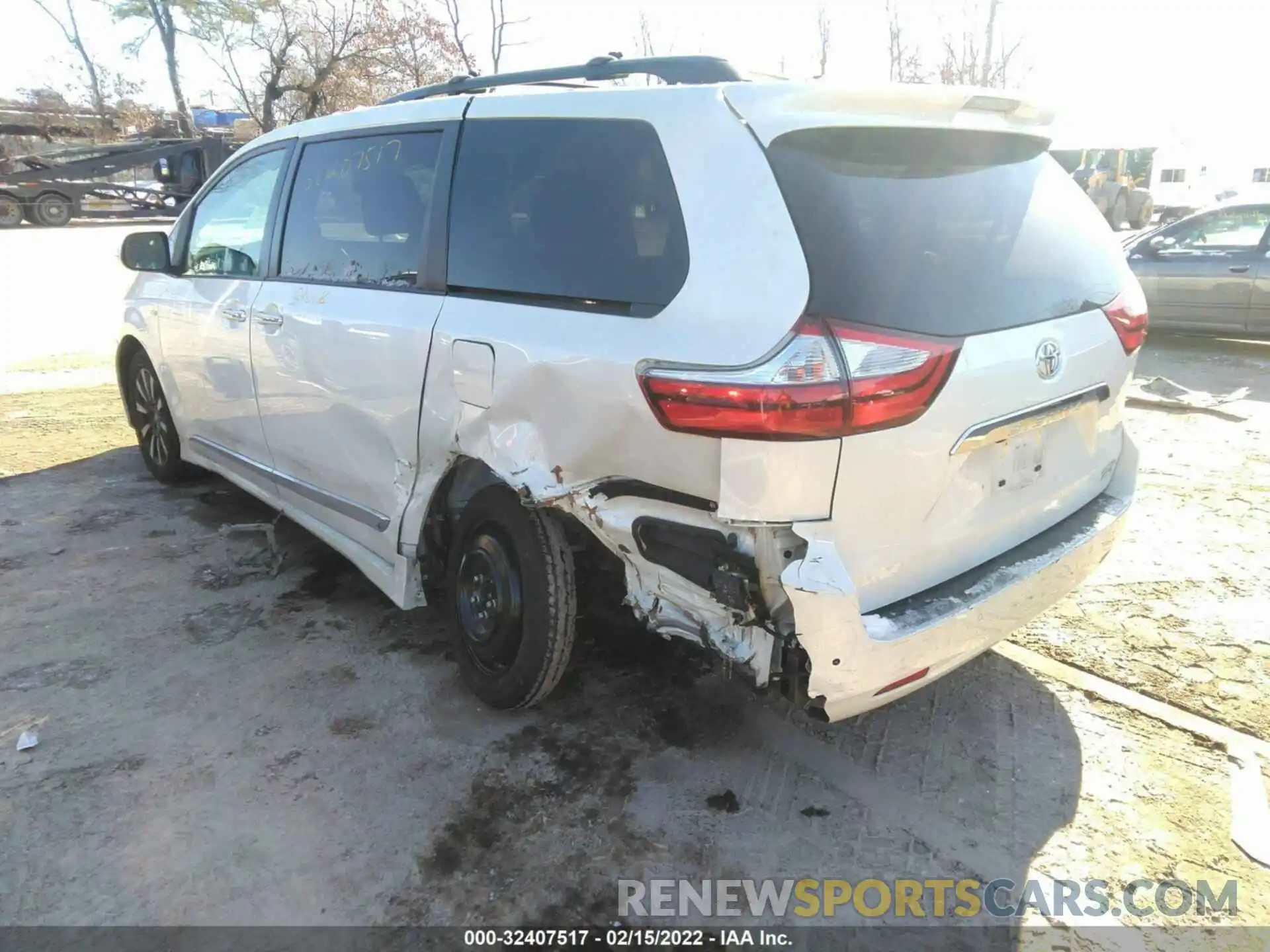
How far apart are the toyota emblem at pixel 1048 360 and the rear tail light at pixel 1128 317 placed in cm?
40

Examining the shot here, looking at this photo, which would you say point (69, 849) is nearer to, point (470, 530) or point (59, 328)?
point (470, 530)

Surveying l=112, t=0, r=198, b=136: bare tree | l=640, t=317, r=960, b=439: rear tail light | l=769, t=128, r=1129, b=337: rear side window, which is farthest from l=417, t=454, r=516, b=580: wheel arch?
l=112, t=0, r=198, b=136: bare tree

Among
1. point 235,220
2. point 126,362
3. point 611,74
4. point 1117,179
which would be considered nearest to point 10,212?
point 126,362

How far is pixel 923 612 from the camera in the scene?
228 cm

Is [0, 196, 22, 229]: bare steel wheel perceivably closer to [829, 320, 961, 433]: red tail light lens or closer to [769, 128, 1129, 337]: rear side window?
[769, 128, 1129, 337]: rear side window

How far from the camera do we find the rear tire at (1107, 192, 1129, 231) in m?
24.5

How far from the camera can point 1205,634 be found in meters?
3.48

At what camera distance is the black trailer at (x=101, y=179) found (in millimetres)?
24922

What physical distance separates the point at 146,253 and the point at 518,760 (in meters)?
3.56

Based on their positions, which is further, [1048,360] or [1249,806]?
[1249,806]

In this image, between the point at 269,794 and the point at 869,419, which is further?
the point at 269,794

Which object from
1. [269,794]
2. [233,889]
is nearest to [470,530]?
[269,794]

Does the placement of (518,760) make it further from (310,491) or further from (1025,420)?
(1025,420)

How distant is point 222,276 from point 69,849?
2.68 m
